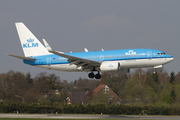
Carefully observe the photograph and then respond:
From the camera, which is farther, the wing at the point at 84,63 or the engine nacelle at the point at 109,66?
the wing at the point at 84,63

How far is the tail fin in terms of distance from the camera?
5097 centimetres

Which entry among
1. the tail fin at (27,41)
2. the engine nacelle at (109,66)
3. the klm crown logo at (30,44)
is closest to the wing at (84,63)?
the engine nacelle at (109,66)

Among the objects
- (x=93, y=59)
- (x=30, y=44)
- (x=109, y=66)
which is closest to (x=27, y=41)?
(x=30, y=44)

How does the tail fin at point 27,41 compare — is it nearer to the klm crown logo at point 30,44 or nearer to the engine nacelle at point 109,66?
the klm crown logo at point 30,44

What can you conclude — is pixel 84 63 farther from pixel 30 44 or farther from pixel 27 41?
pixel 27 41

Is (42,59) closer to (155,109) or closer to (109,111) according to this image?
(109,111)

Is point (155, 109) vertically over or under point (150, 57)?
under

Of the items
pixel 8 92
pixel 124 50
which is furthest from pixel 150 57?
pixel 8 92

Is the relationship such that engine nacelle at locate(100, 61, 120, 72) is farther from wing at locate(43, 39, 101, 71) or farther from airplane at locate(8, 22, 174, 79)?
wing at locate(43, 39, 101, 71)

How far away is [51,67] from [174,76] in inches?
2878

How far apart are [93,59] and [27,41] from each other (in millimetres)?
13632

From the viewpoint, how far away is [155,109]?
53.8m

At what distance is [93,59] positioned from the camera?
4591 centimetres

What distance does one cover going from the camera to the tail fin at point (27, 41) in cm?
5097
